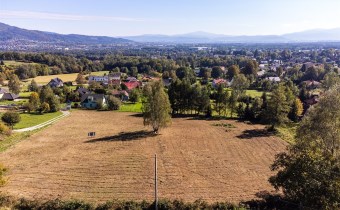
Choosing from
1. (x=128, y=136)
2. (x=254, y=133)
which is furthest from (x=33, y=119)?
(x=254, y=133)

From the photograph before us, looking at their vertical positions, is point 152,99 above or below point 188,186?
above

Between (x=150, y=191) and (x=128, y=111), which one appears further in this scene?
(x=128, y=111)

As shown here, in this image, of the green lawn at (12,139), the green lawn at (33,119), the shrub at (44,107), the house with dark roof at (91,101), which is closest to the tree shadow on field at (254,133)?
the green lawn at (12,139)

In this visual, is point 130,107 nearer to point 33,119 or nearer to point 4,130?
point 33,119

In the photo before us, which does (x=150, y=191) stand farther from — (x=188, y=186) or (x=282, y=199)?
(x=282, y=199)

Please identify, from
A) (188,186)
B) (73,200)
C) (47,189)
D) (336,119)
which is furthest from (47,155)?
(336,119)

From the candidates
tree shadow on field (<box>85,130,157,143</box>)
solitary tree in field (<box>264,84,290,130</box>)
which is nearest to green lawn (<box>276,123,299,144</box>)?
solitary tree in field (<box>264,84,290,130</box>)
